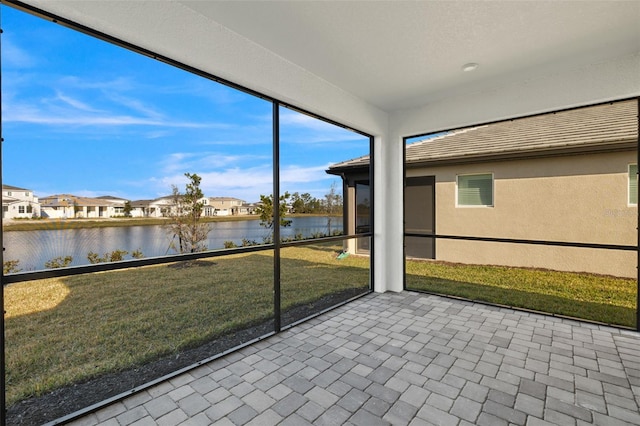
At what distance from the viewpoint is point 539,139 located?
5617mm

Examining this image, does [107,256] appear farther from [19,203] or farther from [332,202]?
[332,202]

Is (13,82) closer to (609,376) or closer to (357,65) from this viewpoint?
(357,65)

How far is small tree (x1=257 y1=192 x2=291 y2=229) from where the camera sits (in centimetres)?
394

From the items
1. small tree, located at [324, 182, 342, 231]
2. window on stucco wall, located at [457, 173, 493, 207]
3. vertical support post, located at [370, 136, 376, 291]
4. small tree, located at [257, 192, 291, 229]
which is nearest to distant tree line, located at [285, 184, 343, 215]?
small tree, located at [324, 182, 342, 231]

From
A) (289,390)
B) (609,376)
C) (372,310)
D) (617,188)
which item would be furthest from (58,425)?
(617,188)

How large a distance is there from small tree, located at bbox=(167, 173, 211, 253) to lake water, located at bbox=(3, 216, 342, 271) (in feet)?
0.44

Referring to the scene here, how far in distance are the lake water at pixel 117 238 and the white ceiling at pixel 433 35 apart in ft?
6.30

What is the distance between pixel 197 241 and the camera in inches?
168

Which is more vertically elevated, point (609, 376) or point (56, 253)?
point (56, 253)

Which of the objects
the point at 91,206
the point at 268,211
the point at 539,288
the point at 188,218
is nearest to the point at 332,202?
the point at 268,211

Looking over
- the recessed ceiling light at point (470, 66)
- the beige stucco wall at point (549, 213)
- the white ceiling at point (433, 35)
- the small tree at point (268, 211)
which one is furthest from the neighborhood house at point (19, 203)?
the beige stucco wall at point (549, 213)

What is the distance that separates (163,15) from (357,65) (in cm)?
173

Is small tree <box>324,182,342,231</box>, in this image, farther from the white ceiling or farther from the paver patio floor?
the white ceiling

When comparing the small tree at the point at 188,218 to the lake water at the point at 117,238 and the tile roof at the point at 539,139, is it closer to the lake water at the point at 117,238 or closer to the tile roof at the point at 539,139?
the lake water at the point at 117,238
